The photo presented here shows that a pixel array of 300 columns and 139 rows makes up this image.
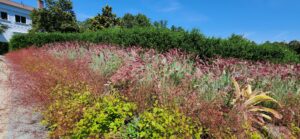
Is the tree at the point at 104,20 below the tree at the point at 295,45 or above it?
above

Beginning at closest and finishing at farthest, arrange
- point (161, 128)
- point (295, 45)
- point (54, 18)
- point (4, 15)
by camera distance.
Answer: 1. point (161, 128)
2. point (295, 45)
3. point (54, 18)
4. point (4, 15)

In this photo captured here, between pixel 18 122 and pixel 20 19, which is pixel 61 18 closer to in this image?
pixel 20 19

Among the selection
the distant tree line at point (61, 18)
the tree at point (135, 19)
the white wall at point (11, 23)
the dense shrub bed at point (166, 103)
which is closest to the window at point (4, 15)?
the white wall at point (11, 23)

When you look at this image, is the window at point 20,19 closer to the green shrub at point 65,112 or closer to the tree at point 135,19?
the tree at point 135,19

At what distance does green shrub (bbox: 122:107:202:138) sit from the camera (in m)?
2.49

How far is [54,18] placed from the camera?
24922 mm

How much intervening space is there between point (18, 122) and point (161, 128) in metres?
2.55

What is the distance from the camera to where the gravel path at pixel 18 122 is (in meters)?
3.11

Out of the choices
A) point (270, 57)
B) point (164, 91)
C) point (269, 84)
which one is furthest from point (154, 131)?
point (270, 57)

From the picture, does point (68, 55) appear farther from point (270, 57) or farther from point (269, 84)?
point (270, 57)

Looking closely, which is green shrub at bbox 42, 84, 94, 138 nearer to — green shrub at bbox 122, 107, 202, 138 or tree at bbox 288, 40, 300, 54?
green shrub at bbox 122, 107, 202, 138

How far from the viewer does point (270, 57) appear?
834 cm

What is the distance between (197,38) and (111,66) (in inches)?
151

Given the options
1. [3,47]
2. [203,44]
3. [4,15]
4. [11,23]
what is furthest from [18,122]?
[11,23]
